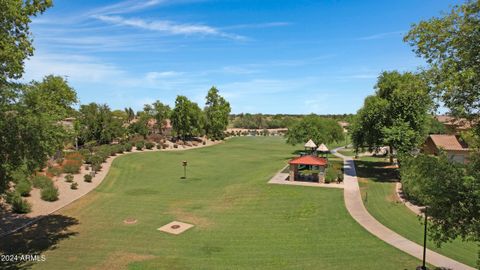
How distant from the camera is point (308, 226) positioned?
20.2 metres

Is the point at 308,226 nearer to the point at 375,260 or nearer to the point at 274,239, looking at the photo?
the point at 274,239

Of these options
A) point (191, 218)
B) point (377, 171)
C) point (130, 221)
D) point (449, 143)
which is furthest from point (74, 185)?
point (449, 143)

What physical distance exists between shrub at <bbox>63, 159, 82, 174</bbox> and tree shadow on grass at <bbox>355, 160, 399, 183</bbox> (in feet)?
102

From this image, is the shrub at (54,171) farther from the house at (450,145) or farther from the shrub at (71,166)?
the house at (450,145)

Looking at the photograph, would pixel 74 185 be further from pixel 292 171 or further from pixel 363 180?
pixel 363 180

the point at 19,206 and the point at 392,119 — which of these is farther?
the point at 392,119

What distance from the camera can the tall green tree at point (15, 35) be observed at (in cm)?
1323

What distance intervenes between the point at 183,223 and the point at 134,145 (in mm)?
42341

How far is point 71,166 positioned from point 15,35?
21.6m

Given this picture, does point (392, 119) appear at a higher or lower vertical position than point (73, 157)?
higher

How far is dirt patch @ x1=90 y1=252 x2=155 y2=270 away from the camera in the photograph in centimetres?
1445

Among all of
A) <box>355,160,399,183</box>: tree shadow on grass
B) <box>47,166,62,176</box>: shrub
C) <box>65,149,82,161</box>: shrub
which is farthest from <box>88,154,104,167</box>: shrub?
<box>355,160,399,183</box>: tree shadow on grass

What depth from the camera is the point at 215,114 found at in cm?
8612

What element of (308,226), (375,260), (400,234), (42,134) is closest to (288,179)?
(308,226)
